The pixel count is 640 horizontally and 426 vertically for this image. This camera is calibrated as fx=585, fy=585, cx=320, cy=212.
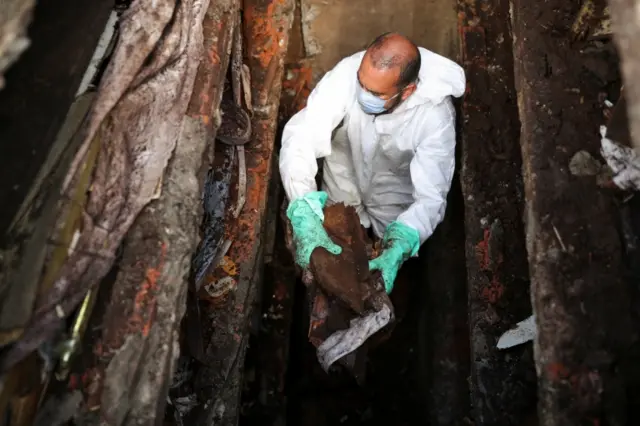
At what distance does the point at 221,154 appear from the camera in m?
3.21

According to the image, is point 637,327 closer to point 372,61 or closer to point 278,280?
point 372,61

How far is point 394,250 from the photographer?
305cm

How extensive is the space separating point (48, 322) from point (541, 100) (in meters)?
2.19

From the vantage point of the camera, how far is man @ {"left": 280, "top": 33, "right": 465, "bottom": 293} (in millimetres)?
3016

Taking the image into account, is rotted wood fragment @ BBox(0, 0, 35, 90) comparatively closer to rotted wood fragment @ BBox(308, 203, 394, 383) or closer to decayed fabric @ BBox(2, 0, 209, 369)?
decayed fabric @ BBox(2, 0, 209, 369)

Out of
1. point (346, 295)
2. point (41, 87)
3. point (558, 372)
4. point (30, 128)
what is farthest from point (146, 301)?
point (558, 372)

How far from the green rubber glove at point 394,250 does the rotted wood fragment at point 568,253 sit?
80cm

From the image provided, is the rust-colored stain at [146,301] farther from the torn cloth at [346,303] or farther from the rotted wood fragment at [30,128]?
the torn cloth at [346,303]

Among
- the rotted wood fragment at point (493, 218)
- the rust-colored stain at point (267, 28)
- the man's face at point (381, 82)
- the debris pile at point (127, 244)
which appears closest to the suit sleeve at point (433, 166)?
the rotted wood fragment at point (493, 218)

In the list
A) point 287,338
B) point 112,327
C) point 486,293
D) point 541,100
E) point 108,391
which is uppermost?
point 541,100

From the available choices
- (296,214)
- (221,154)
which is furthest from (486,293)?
(221,154)

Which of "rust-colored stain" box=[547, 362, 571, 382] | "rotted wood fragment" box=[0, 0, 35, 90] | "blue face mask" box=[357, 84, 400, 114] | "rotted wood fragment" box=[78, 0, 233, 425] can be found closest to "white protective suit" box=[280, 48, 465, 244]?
"blue face mask" box=[357, 84, 400, 114]

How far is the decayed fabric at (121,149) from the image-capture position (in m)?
1.99

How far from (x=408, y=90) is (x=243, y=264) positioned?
129 centimetres
